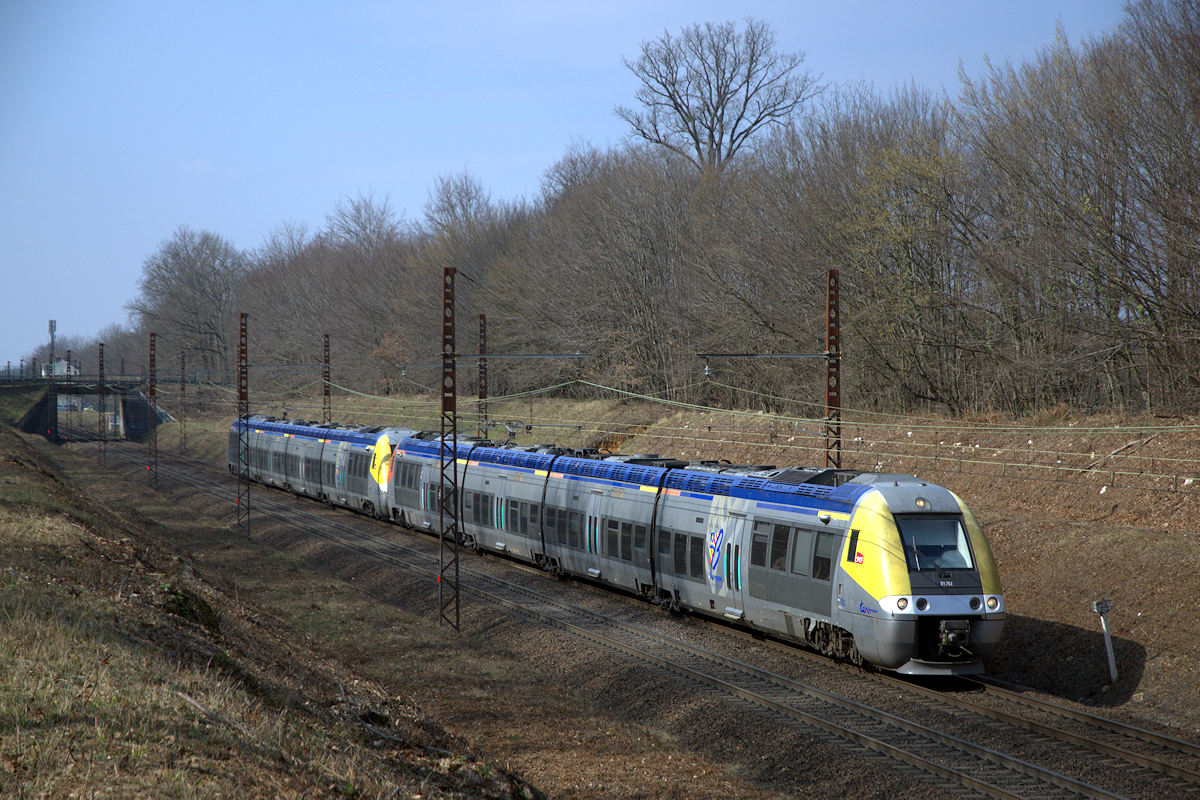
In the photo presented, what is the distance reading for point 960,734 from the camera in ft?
41.0

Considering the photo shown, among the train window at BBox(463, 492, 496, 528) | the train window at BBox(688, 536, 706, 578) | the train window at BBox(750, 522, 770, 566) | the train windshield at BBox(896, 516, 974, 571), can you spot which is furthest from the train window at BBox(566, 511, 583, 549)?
the train windshield at BBox(896, 516, 974, 571)

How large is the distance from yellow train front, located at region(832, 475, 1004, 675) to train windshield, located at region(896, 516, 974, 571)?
0.05 ft

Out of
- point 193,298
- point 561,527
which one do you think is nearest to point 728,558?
point 561,527

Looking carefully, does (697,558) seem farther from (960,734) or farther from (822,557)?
(960,734)

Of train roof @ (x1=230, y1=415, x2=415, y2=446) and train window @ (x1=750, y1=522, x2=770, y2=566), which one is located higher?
train roof @ (x1=230, y1=415, x2=415, y2=446)

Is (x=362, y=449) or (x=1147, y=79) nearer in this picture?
(x=1147, y=79)

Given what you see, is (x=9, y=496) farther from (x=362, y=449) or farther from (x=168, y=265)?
(x=168, y=265)

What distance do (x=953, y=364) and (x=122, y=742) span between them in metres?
29.0

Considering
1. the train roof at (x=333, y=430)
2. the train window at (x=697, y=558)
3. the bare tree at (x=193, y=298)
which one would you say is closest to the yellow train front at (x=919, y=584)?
the train window at (x=697, y=558)

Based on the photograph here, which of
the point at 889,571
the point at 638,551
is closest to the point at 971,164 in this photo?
the point at 638,551

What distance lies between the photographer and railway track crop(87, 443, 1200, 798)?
10938 mm

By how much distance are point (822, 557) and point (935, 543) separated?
6.12ft

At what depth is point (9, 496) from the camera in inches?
982

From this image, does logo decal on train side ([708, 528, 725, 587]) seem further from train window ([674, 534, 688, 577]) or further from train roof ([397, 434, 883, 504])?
train window ([674, 534, 688, 577])
